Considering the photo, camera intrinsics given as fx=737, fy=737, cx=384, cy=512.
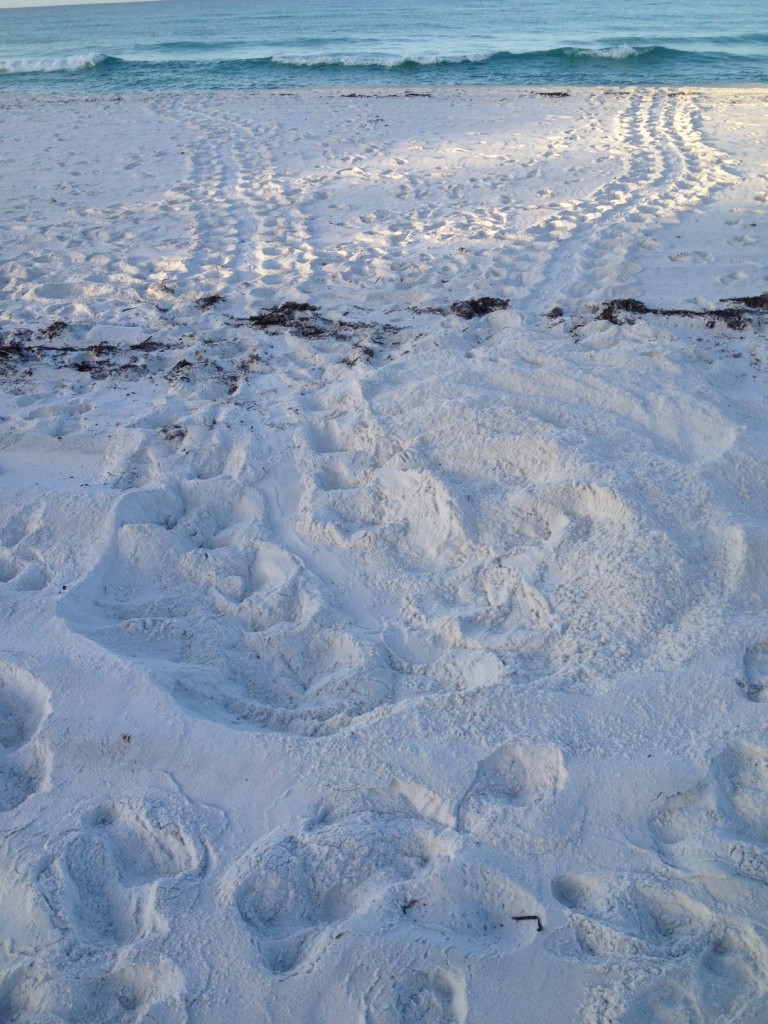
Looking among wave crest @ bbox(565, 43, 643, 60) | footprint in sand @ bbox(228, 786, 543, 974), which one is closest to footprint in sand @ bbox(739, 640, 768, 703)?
footprint in sand @ bbox(228, 786, 543, 974)

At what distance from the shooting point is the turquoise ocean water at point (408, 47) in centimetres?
1573

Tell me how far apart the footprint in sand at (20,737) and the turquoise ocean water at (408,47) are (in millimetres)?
14859

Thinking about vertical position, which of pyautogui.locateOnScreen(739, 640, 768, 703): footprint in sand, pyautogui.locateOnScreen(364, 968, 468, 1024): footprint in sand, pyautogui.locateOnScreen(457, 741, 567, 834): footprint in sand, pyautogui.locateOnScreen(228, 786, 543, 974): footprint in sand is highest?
pyautogui.locateOnScreen(739, 640, 768, 703): footprint in sand

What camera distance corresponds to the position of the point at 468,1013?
61.6 inches

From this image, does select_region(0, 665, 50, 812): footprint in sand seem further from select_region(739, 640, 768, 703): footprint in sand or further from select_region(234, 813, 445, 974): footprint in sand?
select_region(739, 640, 768, 703): footprint in sand

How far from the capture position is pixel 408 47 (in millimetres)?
20797

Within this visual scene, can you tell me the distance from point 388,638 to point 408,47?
22.8 meters

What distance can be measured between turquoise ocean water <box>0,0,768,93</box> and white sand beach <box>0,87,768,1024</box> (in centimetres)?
1227

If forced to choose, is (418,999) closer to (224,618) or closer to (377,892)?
(377,892)

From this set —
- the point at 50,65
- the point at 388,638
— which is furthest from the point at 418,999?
the point at 50,65

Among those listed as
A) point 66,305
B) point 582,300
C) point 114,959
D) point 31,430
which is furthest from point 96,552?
point 582,300

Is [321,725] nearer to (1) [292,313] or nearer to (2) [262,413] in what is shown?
(2) [262,413]

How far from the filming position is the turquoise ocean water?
1573 cm

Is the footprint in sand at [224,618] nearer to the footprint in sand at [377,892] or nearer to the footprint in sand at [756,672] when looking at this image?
the footprint in sand at [377,892]
